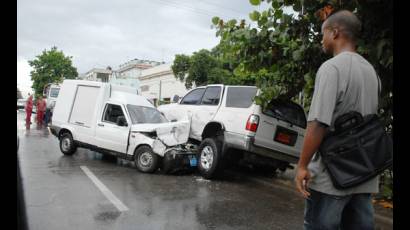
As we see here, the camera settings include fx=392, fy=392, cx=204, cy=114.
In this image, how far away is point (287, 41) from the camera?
629 centimetres

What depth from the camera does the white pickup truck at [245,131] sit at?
7812 mm

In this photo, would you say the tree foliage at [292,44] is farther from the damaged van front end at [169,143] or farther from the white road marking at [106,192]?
the white road marking at [106,192]

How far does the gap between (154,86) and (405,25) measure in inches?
2145

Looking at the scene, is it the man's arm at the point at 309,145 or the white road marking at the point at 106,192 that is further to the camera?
the white road marking at the point at 106,192

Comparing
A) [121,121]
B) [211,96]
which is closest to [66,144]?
[121,121]

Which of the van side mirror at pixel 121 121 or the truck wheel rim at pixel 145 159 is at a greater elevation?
the van side mirror at pixel 121 121

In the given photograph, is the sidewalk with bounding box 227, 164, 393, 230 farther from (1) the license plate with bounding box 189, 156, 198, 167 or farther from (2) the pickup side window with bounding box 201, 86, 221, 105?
(2) the pickup side window with bounding box 201, 86, 221, 105

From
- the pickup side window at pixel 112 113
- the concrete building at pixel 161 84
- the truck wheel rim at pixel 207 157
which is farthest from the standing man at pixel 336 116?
the concrete building at pixel 161 84

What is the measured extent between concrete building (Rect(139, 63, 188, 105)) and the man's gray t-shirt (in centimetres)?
4470

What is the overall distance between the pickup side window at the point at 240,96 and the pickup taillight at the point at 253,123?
36 cm

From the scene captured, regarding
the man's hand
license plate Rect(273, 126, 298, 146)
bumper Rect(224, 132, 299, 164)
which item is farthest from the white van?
the man's hand

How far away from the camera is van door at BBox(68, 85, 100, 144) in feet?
34.7

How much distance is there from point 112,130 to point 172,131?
1.81 meters
